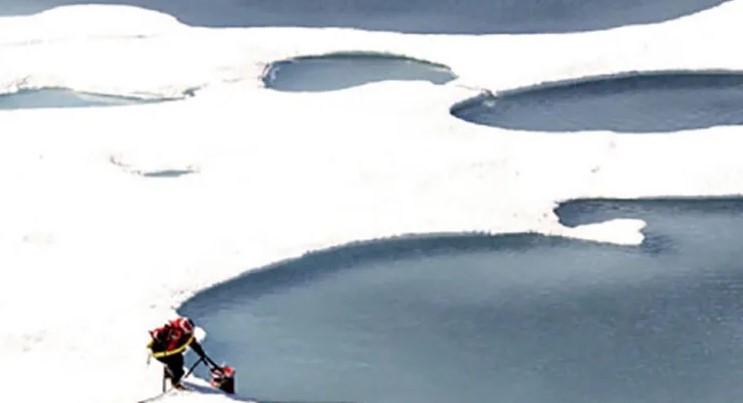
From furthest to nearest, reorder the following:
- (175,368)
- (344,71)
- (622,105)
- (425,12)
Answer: (425,12) < (344,71) < (622,105) < (175,368)

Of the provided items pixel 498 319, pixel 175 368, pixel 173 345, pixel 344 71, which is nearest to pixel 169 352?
pixel 173 345

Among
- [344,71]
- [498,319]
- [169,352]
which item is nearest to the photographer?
[169,352]

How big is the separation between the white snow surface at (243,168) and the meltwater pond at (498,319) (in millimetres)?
772

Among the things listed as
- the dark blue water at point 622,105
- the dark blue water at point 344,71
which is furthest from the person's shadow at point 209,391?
the dark blue water at point 344,71

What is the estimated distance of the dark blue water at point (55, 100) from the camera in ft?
111

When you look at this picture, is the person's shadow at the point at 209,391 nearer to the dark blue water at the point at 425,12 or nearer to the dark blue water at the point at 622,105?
the dark blue water at the point at 622,105

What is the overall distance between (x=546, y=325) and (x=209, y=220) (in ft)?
24.8

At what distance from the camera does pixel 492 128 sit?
31234 millimetres

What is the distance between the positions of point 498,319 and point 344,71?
1532 centimetres

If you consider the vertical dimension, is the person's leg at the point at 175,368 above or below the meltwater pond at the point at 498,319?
below

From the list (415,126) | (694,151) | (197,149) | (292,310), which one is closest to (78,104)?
(197,149)

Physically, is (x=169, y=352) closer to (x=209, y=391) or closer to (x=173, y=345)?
(x=173, y=345)

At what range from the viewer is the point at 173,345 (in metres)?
19.2

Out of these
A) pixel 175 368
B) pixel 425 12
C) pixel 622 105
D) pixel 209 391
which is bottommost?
pixel 209 391
